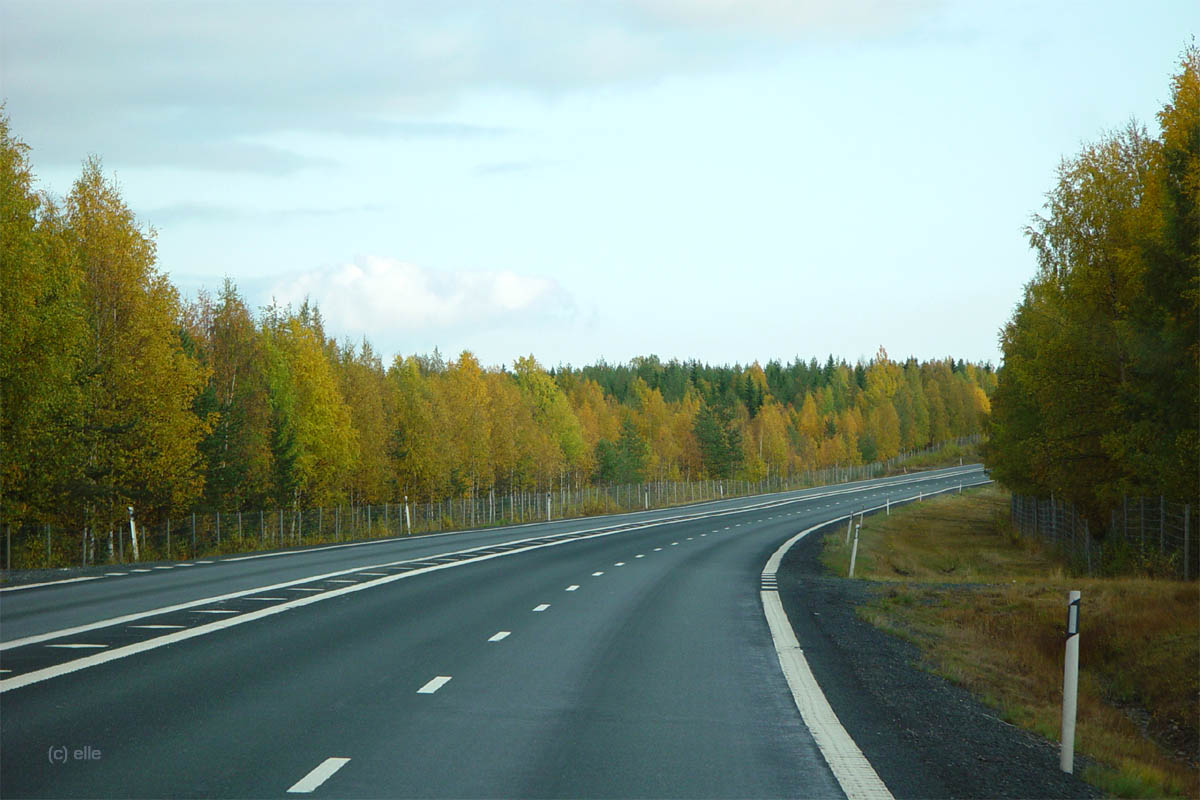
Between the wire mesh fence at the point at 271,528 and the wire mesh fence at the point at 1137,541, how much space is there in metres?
27.0

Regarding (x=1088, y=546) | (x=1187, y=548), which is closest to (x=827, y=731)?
(x=1187, y=548)

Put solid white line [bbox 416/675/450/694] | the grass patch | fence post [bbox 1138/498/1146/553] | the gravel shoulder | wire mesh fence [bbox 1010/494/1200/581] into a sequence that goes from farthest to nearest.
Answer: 1. fence post [bbox 1138/498/1146/553]
2. wire mesh fence [bbox 1010/494/1200/581]
3. the grass patch
4. solid white line [bbox 416/675/450/694]
5. the gravel shoulder

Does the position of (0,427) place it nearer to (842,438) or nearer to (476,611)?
(476,611)

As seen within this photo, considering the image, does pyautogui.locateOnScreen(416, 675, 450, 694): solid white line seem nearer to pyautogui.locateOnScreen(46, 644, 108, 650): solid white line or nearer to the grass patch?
pyautogui.locateOnScreen(46, 644, 108, 650): solid white line

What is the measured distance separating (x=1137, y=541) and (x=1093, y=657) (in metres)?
13.1

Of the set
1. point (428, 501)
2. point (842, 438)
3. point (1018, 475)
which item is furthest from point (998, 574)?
point (842, 438)

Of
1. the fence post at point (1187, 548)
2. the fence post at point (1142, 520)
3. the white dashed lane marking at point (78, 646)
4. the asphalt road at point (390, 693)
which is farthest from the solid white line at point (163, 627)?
the fence post at point (1142, 520)

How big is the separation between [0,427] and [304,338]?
3565 centimetres

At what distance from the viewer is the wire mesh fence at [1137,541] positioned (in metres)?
25.8

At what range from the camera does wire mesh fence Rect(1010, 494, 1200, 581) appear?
2583 centimetres

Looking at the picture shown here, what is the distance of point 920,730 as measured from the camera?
8781mm

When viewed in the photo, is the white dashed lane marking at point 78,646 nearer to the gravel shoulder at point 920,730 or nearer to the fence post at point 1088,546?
the gravel shoulder at point 920,730

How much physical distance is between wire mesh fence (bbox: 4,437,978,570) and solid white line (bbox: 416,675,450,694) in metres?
22.4

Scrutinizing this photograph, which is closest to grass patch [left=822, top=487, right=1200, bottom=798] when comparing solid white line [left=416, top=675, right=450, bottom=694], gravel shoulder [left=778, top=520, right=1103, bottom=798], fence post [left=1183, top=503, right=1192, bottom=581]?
gravel shoulder [left=778, top=520, right=1103, bottom=798]
